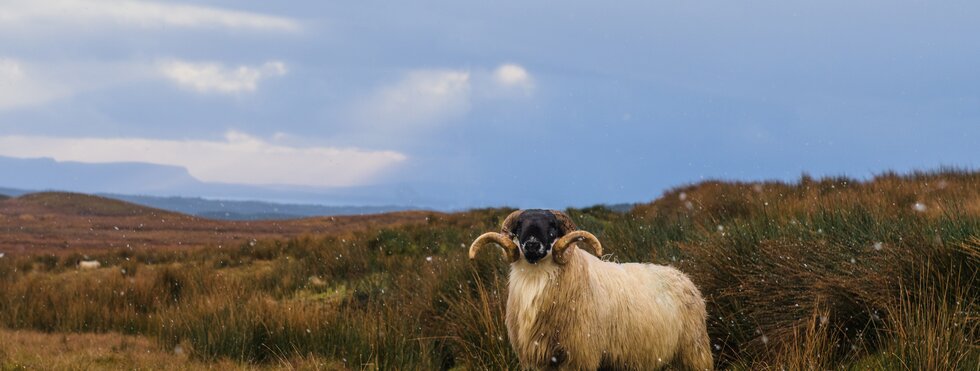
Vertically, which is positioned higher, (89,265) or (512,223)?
(512,223)

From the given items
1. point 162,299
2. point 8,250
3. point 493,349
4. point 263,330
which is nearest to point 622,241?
point 493,349

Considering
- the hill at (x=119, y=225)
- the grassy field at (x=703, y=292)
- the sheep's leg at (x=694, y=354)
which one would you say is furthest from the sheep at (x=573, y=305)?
the hill at (x=119, y=225)

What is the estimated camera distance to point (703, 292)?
805 centimetres

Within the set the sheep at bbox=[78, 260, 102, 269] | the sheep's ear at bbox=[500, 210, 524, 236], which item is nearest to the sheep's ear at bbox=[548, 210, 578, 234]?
the sheep's ear at bbox=[500, 210, 524, 236]

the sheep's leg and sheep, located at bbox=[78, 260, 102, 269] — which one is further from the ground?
the sheep's leg

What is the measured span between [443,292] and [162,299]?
6.94 metres

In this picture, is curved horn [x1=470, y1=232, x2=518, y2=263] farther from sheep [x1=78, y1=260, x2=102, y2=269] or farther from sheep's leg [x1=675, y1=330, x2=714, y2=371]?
sheep [x1=78, y1=260, x2=102, y2=269]

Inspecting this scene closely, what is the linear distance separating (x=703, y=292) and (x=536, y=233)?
3.20 m

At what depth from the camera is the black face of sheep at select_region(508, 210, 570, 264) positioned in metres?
5.52

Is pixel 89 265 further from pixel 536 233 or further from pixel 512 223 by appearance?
pixel 536 233

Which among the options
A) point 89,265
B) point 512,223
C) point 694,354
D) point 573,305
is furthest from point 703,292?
point 89,265

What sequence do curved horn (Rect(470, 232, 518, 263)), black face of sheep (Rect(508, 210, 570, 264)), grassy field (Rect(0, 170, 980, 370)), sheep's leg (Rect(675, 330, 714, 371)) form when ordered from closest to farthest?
black face of sheep (Rect(508, 210, 570, 264))
curved horn (Rect(470, 232, 518, 263))
grassy field (Rect(0, 170, 980, 370))
sheep's leg (Rect(675, 330, 714, 371))

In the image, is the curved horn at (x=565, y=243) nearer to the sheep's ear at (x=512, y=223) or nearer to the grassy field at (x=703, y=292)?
the sheep's ear at (x=512, y=223)

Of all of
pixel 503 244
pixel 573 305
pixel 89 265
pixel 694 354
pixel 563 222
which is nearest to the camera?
pixel 503 244
